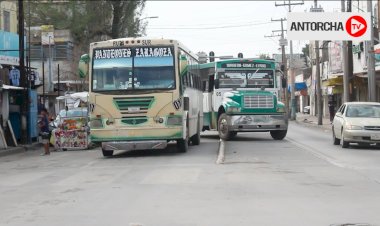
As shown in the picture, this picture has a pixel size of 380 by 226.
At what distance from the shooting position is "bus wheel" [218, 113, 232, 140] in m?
23.9

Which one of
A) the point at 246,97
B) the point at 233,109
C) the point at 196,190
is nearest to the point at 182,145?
the point at 233,109

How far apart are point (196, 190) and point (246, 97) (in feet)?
42.7

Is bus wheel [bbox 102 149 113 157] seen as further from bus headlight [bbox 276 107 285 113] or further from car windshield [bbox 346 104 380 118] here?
car windshield [bbox 346 104 380 118]

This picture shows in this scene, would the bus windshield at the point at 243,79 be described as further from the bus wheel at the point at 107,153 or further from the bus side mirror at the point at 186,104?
the bus wheel at the point at 107,153

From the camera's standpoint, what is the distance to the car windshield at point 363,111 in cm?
2078

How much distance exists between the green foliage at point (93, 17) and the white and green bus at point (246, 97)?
552 inches

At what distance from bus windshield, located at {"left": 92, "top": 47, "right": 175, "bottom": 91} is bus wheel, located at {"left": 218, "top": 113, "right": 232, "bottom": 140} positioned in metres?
6.51

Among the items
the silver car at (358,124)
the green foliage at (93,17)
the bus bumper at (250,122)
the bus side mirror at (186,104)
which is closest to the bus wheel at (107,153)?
the bus side mirror at (186,104)

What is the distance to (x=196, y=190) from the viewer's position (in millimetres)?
10758

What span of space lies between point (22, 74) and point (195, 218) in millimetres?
18430

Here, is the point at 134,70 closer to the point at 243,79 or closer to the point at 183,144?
the point at 183,144

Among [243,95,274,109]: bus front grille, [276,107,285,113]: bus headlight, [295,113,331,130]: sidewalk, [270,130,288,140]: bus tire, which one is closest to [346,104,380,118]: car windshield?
[276,107,285,113]: bus headlight

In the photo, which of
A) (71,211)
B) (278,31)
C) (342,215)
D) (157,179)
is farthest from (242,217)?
(278,31)

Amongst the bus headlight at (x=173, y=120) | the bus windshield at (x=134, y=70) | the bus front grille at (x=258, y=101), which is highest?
the bus windshield at (x=134, y=70)
